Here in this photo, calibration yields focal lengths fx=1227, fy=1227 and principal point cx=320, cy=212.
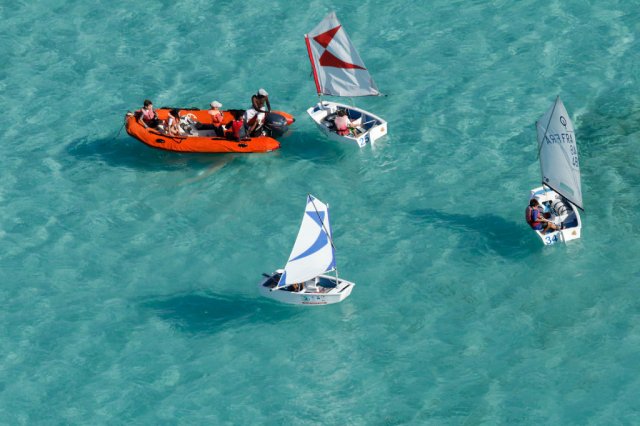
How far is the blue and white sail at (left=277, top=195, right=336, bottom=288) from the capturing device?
135 ft

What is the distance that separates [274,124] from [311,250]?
9.52m

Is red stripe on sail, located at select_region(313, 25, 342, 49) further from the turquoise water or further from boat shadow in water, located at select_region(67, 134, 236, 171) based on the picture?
boat shadow in water, located at select_region(67, 134, 236, 171)

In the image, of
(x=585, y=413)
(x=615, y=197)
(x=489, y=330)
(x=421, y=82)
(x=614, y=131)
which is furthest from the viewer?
(x=421, y=82)

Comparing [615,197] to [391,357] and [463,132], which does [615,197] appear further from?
[391,357]

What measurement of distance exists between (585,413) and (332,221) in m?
12.6

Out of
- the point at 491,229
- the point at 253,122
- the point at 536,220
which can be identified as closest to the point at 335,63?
the point at 253,122

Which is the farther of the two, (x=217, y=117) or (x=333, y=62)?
(x=217, y=117)

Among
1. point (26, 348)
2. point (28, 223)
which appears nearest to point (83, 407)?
point (26, 348)

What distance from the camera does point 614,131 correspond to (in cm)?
4878

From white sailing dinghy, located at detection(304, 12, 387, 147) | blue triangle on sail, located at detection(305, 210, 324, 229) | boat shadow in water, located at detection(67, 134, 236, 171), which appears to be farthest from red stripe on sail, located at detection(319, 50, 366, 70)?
blue triangle on sail, located at detection(305, 210, 324, 229)

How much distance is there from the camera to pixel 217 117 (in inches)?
1953

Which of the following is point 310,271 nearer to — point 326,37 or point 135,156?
point 326,37

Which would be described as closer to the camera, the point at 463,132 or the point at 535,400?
the point at 535,400

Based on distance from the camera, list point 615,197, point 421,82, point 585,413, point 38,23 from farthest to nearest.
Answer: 1. point 38,23
2. point 421,82
3. point 615,197
4. point 585,413
